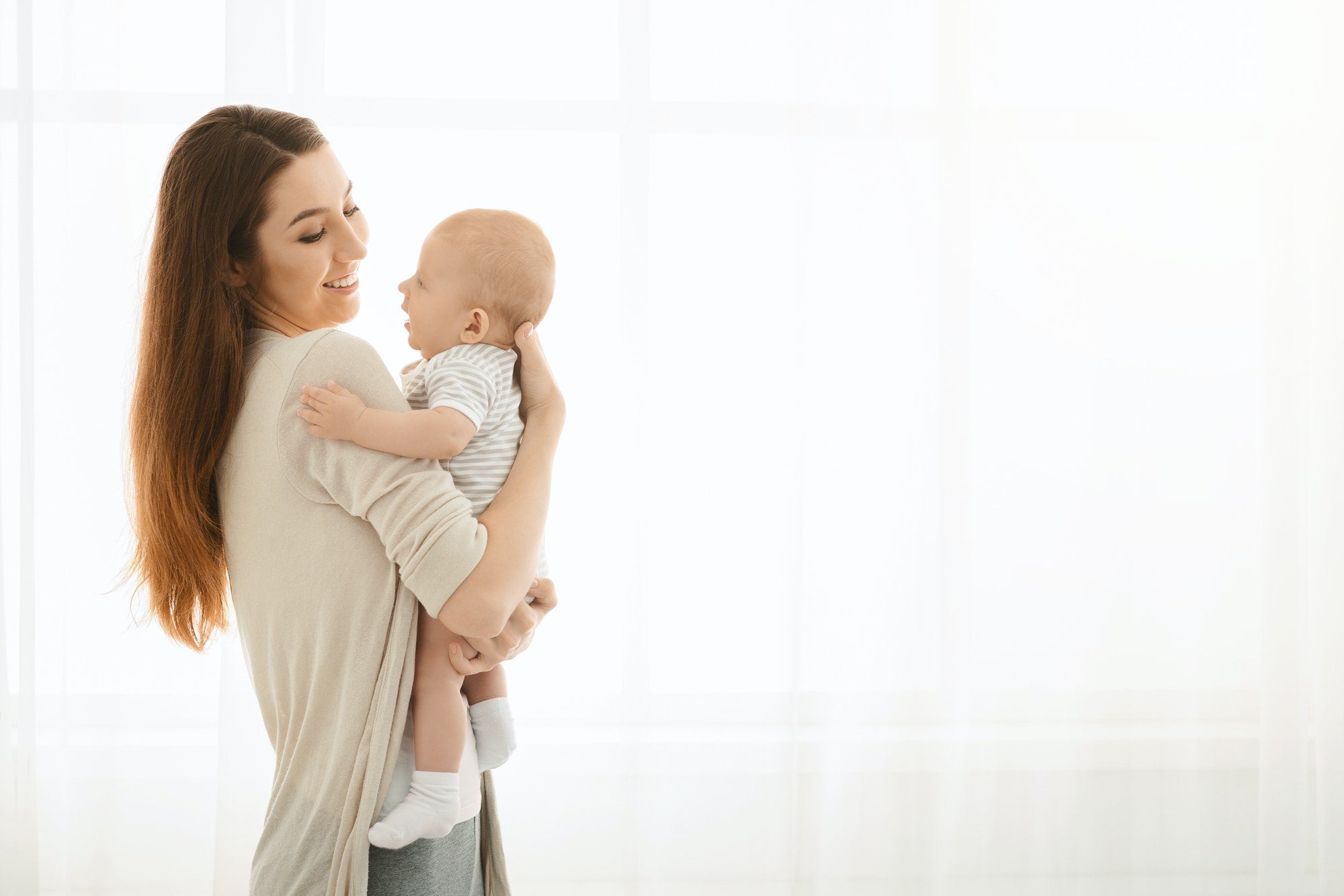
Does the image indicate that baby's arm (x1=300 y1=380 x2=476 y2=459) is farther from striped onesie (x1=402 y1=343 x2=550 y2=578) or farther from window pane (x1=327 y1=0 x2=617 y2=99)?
window pane (x1=327 y1=0 x2=617 y2=99)

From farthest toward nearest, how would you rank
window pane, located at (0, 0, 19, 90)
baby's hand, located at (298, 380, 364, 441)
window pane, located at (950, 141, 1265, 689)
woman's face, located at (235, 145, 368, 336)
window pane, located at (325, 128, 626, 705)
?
window pane, located at (950, 141, 1265, 689) → window pane, located at (325, 128, 626, 705) → window pane, located at (0, 0, 19, 90) → woman's face, located at (235, 145, 368, 336) → baby's hand, located at (298, 380, 364, 441)

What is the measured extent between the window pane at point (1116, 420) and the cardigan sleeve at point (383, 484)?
145 cm

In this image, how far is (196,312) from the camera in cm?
98

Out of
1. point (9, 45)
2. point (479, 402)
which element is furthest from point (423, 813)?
point (9, 45)

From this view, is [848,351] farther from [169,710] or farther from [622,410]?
[169,710]

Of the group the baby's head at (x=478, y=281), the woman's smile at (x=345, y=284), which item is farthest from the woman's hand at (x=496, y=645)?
the woman's smile at (x=345, y=284)

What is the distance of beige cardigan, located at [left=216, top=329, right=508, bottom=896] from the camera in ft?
3.05

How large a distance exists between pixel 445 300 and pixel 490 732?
1.74 feet

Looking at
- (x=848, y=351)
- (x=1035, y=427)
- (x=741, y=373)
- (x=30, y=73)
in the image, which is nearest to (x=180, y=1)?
(x=30, y=73)

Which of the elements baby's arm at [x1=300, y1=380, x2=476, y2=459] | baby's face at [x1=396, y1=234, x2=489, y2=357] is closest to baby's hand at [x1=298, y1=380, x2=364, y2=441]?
baby's arm at [x1=300, y1=380, x2=476, y2=459]

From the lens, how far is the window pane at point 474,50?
1.92 metres

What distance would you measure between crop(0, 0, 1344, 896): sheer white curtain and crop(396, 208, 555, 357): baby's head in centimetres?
83

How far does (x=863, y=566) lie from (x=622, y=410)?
2.10 ft

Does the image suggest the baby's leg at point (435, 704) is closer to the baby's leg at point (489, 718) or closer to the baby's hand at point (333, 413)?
the baby's leg at point (489, 718)
